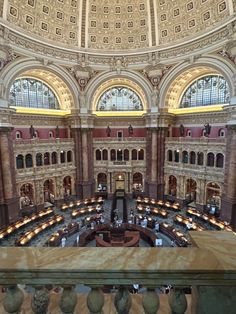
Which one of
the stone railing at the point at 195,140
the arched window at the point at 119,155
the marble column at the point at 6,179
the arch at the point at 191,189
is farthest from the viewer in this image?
the arched window at the point at 119,155

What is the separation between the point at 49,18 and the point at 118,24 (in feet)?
24.9

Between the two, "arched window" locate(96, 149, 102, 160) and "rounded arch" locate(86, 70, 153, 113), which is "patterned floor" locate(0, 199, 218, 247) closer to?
"arched window" locate(96, 149, 102, 160)

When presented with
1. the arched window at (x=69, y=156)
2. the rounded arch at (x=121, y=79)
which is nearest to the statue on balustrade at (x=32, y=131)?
the arched window at (x=69, y=156)

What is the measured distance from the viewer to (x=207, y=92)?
22797 millimetres

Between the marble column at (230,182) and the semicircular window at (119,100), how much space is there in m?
12.3

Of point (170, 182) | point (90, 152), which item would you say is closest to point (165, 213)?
point (170, 182)

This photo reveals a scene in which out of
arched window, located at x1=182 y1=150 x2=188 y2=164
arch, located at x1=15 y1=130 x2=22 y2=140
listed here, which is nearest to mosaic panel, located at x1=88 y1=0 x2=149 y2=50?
arch, located at x1=15 y1=130 x2=22 y2=140

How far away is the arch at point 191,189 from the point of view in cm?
2294

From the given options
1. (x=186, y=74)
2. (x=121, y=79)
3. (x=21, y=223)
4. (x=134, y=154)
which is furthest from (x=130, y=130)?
(x=21, y=223)

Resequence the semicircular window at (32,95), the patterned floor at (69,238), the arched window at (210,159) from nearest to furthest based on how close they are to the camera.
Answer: the patterned floor at (69,238) < the arched window at (210,159) < the semicircular window at (32,95)

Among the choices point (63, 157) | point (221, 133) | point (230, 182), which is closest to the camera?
point (230, 182)

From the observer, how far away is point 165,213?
64.2 feet

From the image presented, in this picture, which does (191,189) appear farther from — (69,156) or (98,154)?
(69,156)

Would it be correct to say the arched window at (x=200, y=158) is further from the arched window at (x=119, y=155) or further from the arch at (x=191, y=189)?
the arched window at (x=119, y=155)
